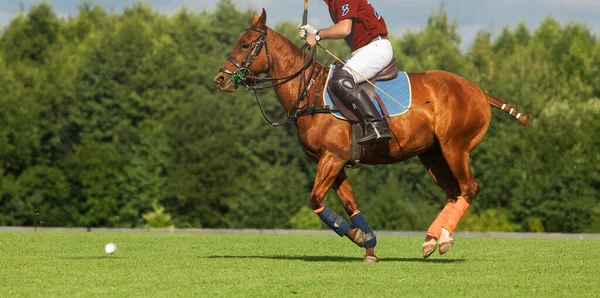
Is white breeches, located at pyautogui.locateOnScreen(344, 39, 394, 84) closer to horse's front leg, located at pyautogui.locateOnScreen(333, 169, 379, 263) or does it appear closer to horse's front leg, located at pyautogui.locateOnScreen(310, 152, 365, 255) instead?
horse's front leg, located at pyautogui.locateOnScreen(310, 152, 365, 255)

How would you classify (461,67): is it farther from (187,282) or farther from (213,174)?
(187,282)

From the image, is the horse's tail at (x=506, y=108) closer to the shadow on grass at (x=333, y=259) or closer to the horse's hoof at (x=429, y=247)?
the shadow on grass at (x=333, y=259)

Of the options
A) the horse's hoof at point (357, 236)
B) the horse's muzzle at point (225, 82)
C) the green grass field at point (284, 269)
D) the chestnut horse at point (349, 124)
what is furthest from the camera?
the horse's muzzle at point (225, 82)

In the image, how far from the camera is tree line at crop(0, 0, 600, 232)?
214ft

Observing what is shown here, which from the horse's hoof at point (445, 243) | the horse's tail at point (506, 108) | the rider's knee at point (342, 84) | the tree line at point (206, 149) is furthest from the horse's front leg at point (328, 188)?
the tree line at point (206, 149)

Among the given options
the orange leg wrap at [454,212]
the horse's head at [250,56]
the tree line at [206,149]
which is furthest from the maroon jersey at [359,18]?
the tree line at [206,149]

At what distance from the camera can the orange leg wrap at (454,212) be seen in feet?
42.7

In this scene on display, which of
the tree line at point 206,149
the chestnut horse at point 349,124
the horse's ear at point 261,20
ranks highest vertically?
the horse's ear at point 261,20

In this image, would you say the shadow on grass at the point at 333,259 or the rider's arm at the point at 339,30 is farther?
the shadow on grass at the point at 333,259

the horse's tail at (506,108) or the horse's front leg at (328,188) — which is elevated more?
the horse's tail at (506,108)

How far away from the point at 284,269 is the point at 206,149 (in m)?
61.1

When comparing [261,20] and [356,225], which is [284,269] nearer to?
[356,225]

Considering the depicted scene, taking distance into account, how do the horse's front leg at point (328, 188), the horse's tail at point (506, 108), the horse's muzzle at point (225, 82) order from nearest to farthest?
the horse's front leg at point (328, 188) → the horse's muzzle at point (225, 82) → the horse's tail at point (506, 108)

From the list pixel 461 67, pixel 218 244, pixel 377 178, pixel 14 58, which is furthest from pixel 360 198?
pixel 218 244
